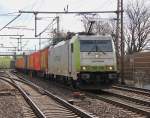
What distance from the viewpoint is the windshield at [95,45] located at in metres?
24.3

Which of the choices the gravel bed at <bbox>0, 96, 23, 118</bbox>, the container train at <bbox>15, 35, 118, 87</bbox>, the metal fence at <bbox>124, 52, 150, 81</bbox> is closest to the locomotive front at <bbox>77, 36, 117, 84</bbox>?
the container train at <bbox>15, 35, 118, 87</bbox>

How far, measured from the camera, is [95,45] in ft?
80.2

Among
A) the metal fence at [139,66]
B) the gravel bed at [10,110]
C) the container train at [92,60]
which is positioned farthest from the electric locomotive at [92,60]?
the metal fence at [139,66]

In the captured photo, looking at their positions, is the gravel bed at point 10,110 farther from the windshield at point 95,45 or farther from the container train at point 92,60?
the windshield at point 95,45

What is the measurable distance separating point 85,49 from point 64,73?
3.87 meters

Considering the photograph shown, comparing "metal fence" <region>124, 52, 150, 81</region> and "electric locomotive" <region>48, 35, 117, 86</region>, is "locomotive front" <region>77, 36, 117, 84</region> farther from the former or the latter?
"metal fence" <region>124, 52, 150, 81</region>

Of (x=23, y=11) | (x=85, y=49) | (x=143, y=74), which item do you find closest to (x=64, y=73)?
(x=85, y=49)

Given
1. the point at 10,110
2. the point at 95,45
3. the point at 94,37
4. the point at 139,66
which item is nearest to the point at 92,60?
the point at 95,45

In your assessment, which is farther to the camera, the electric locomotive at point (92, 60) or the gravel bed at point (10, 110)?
the electric locomotive at point (92, 60)

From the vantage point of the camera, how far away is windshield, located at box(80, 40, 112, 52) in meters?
24.3

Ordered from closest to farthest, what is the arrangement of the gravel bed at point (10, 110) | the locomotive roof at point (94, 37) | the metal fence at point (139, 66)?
the gravel bed at point (10, 110), the locomotive roof at point (94, 37), the metal fence at point (139, 66)


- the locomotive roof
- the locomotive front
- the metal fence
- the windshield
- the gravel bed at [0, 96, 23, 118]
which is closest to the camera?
the gravel bed at [0, 96, 23, 118]

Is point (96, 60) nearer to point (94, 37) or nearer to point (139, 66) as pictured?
point (94, 37)

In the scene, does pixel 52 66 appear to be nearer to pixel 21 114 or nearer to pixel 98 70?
pixel 98 70
